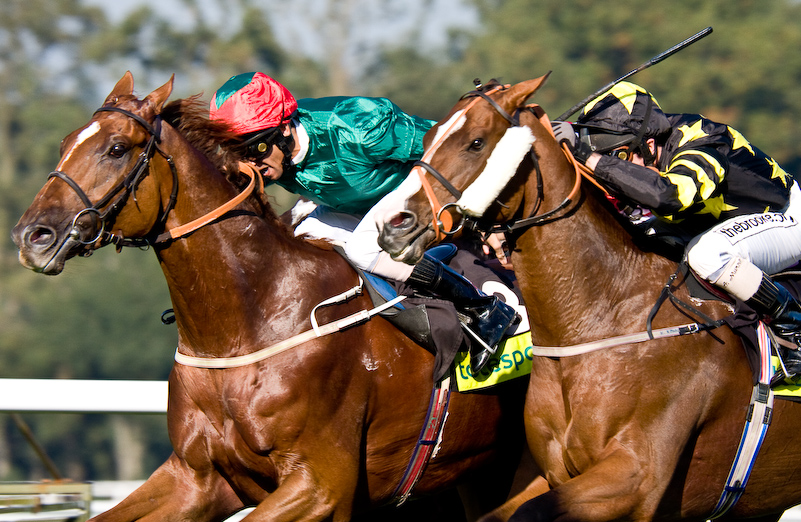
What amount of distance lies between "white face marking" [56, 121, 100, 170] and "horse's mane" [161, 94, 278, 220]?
1.04ft

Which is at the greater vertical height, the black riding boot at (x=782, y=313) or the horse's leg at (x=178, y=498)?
the horse's leg at (x=178, y=498)

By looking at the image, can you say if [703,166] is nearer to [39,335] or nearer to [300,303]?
[300,303]

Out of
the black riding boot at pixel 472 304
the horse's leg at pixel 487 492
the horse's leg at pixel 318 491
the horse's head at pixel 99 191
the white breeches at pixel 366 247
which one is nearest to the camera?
the horse's head at pixel 99 191

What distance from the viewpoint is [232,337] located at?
3695 millimetres

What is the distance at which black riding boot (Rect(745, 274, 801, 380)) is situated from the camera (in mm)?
3592

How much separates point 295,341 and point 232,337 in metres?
0.24

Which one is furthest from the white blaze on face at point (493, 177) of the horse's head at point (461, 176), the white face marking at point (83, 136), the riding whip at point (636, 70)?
the white face marking at point (83, 136)

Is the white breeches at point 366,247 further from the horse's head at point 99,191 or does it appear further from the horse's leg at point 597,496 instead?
the horse's leg at point 597,496

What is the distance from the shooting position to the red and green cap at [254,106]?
13.5ft

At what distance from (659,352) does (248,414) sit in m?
1.54

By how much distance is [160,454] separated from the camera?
26.0 m

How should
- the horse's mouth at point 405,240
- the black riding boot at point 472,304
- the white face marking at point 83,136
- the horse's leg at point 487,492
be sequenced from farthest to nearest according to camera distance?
the horse's leg at point 487,492
the black riding boot at point 472,304
the white face marking at point 83,136
the horse's mouth at point 405,240

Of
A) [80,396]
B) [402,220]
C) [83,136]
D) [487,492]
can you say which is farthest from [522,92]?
[80,396]

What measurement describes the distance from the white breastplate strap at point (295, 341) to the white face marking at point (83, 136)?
2.94 ft
